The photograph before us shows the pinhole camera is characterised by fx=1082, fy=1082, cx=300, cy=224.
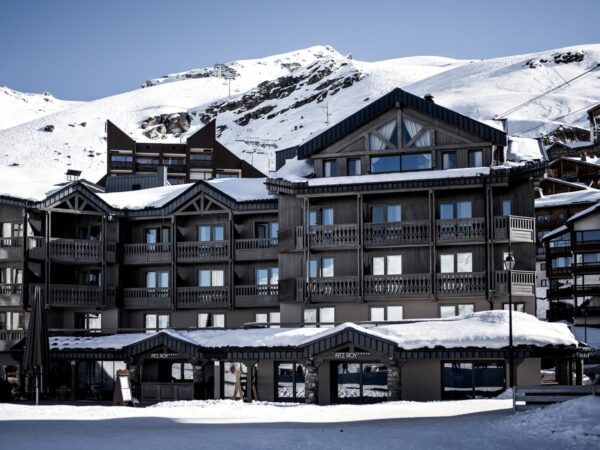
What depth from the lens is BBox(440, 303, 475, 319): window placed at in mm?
48562

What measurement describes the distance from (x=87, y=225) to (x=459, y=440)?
34.4m

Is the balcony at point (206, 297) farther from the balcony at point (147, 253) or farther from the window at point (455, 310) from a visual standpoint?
the window at point (455, 310)

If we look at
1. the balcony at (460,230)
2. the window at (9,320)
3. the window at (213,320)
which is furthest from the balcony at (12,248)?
the balcony at (460,230)

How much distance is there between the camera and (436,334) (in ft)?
139

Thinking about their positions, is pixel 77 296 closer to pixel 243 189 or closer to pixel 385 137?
pixel 243 189

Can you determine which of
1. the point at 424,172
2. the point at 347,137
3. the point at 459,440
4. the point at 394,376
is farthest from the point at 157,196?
the point at 459,440

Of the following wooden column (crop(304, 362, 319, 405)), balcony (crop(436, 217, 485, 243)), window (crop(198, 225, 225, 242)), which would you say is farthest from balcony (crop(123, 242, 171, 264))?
balcony (crop(436, 217, 485, 243))

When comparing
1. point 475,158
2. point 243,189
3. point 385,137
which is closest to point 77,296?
point 243,189

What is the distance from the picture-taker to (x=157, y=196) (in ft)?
189

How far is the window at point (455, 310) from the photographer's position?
48.6 m

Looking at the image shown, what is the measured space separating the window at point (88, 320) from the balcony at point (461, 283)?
60.7 feet

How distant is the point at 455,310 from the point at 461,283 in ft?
4.88

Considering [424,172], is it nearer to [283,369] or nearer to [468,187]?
[468,187]

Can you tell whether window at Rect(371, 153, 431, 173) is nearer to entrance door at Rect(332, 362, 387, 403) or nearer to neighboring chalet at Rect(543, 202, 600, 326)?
entrance door at Rect(332, 362, 387, 403)
